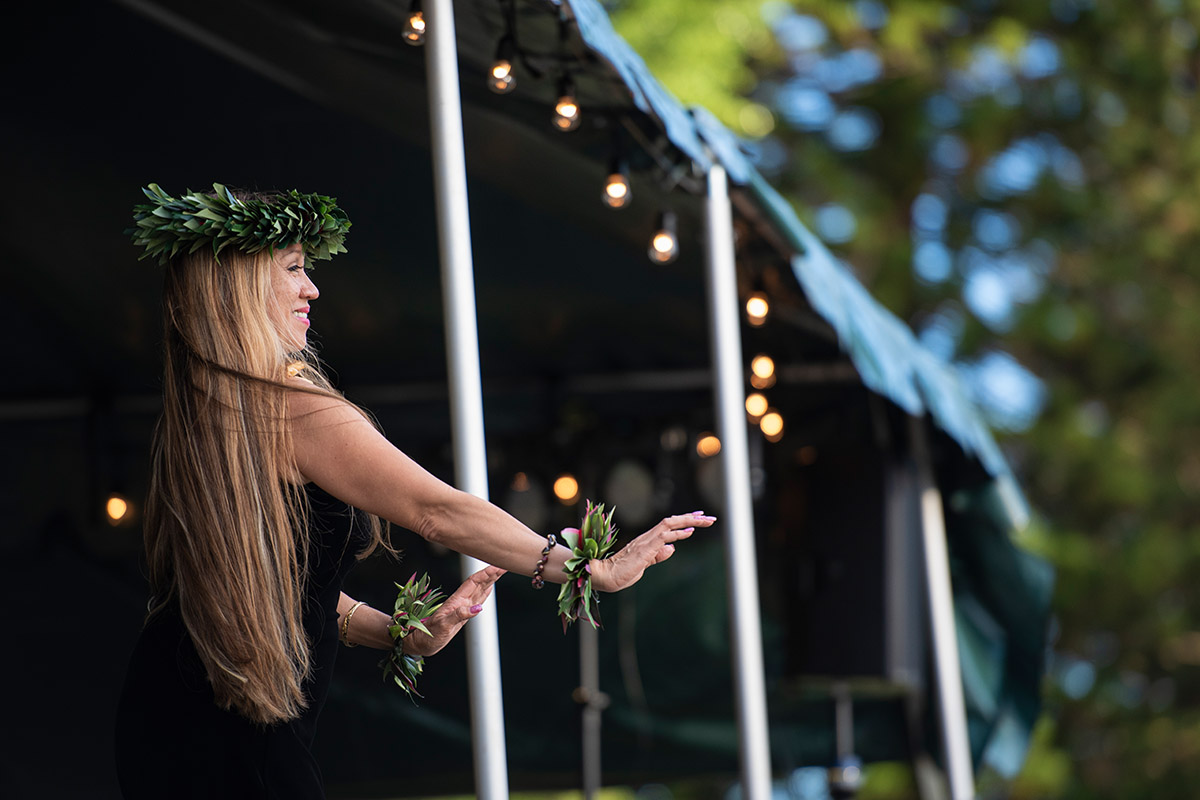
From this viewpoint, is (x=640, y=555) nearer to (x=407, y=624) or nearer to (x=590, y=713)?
(x=407, y=624)

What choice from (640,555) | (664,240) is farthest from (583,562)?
(664,240)

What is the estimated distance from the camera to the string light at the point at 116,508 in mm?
5137

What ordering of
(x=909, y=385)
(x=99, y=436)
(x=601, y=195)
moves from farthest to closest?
1. (x=99, y=436)
2. (x=909, y=385)
3. (x=601, y=195)

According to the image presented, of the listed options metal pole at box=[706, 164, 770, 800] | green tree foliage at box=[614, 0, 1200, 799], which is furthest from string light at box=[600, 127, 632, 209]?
green tree foliage at box=[614, 0, 1200, 799]

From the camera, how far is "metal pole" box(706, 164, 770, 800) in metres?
3.36

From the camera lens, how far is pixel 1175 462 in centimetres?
1187

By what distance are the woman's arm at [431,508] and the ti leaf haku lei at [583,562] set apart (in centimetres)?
1

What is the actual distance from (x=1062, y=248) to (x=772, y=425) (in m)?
7.55

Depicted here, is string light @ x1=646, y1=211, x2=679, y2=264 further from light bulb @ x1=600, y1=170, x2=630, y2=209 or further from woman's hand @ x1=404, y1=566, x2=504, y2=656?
woman's hand @ x1=404, y1=566, x2=504, y2=656

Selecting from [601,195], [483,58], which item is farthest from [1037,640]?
[483,58]

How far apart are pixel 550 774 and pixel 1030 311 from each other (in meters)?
7.80

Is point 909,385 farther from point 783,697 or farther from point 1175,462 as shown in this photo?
point 1175,462

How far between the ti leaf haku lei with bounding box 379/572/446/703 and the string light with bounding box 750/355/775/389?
3.39 m

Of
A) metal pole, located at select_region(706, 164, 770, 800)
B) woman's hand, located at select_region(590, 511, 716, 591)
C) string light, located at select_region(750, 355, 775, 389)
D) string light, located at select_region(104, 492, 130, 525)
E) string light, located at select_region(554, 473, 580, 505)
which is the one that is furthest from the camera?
string light, located at select_region(554, 473, 580, 505)
